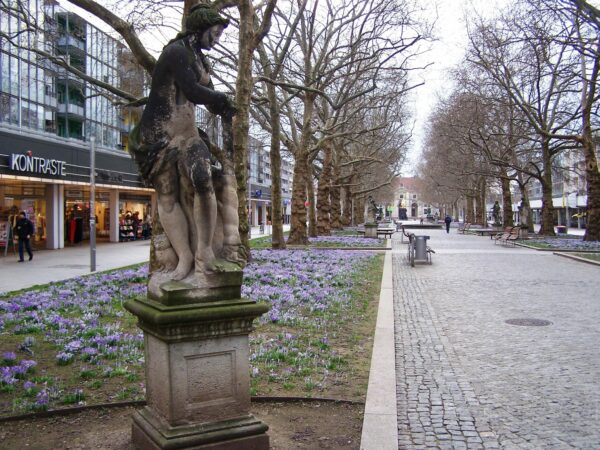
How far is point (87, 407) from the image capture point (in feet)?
16.2

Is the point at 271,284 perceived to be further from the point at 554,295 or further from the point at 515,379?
the point at 515,379

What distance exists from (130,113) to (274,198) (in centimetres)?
2250

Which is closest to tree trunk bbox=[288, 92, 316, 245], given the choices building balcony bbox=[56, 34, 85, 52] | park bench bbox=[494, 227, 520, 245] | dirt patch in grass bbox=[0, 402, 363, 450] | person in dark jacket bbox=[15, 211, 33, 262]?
building balcony bbox=[56, 34, 85, 52]

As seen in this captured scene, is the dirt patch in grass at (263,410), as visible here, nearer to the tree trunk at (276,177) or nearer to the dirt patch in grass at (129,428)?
the dirt patch in grass at (129,428)

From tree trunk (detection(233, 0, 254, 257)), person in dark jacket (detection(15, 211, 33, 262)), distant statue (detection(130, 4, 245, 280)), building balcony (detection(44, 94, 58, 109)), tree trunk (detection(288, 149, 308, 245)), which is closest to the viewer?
distant statue (detection(130, 4, 245, 280))

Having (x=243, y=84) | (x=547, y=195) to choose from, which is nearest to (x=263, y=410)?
(x=243, y=84)

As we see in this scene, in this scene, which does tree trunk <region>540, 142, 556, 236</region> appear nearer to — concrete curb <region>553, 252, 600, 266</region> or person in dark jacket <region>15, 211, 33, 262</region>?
concrete curb <region>553, 252, 600, 266</region>

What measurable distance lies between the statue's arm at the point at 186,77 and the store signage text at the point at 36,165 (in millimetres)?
21841

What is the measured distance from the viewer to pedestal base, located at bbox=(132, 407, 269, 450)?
3689 millimetres

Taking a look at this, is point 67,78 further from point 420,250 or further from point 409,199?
point 409,199

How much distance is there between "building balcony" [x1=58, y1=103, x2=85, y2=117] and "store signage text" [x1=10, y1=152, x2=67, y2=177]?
25.3 ft

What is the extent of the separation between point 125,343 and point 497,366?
455 centimetres

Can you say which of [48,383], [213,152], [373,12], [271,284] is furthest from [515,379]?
[373,12]

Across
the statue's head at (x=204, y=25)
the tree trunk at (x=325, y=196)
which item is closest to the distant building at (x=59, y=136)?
the tree trunk at (x=325, y=196)
